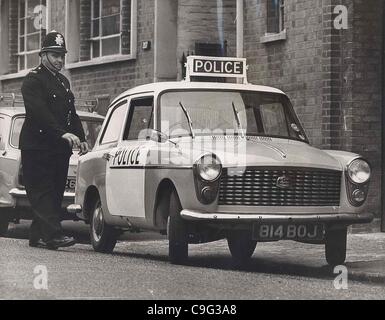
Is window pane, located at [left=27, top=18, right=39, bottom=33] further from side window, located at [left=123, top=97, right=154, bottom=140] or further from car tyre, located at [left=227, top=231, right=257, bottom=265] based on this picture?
car tyre, located at [left=227, top=231, right=257, bottom=265]

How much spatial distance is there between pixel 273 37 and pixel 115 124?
529 centimetres

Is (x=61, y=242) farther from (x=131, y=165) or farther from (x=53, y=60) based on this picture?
(x=53, y=60)

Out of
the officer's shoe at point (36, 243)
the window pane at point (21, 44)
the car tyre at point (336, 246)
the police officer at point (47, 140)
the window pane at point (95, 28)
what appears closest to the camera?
the car tyre at point (336, 246)

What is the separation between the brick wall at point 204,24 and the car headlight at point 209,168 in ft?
37.5

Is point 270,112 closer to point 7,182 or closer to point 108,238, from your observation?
point 108,238

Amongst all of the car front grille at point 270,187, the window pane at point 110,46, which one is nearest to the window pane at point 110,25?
the window pane at point 110,46

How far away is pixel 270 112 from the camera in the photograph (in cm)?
1367

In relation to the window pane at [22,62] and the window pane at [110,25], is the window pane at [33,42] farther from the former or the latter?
the window pane at [110,25]

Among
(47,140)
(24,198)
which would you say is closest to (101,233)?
(47,140)

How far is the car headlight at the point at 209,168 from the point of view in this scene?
39.2 ft

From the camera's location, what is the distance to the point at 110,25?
84.2 ft

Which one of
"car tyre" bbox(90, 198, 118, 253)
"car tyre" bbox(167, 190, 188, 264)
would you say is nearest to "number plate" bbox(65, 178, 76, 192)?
"car tyre" bbox(90, 198, 118, 253)

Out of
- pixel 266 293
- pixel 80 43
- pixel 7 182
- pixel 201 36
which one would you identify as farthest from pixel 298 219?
pixel 80 43

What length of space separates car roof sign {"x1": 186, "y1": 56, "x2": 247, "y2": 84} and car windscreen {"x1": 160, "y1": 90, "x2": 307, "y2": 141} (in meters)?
0.48
